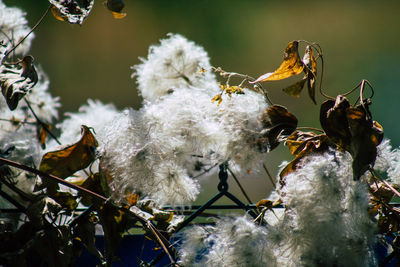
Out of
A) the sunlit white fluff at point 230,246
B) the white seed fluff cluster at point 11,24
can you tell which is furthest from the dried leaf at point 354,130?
the white seed fluff cluster at point 11,24

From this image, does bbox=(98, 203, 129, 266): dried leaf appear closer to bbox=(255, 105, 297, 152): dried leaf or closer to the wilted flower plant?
the wilted flower plant

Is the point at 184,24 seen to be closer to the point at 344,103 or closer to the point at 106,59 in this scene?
the point at 106,59

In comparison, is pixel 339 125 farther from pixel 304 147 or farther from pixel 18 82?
pixel 18 82

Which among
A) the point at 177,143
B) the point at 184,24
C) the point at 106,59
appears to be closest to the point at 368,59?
the point at 184,24

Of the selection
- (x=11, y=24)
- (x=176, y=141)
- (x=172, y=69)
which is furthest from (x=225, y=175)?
(x=11, y=24)

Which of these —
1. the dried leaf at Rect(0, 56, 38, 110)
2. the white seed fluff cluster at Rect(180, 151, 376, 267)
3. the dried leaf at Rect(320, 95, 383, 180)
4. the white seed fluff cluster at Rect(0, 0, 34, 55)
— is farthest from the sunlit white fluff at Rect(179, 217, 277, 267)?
the white seed fluff cluster at Rect(0, 0, 34, 55)
